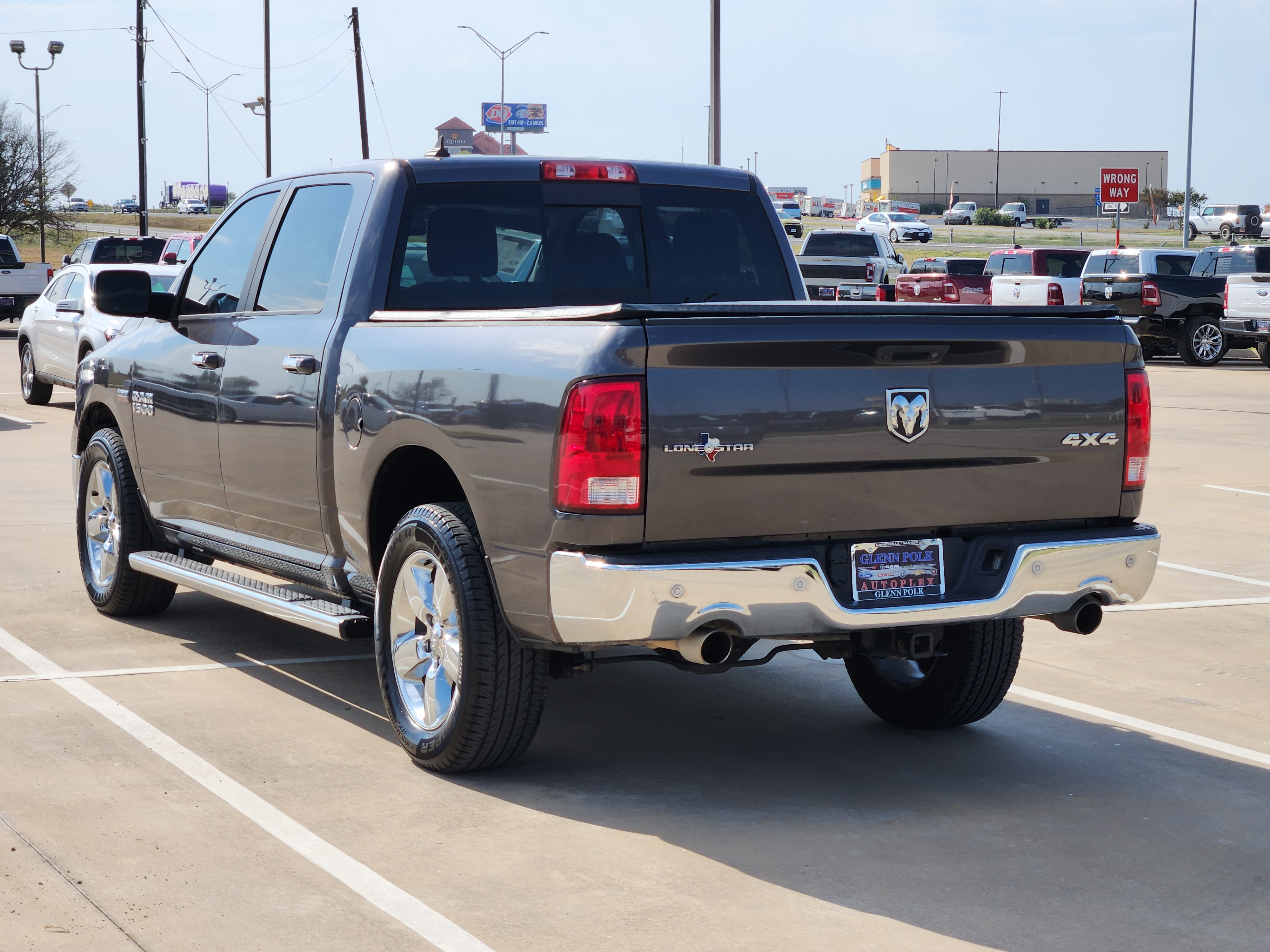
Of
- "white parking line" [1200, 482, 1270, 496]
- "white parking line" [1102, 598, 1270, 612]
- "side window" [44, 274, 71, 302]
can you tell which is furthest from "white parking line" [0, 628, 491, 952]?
"side window" [44, 274, 71, 302]

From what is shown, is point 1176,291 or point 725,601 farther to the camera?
point 1176,291

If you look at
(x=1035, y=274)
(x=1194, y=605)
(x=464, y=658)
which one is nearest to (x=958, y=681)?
(x=464, y=658)

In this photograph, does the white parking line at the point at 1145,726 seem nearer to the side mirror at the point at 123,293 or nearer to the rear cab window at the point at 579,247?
the rear cab window at the point at 579,247

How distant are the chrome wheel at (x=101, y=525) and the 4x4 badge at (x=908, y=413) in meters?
4.25

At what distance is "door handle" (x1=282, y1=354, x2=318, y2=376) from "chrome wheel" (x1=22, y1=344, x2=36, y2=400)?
15175mm

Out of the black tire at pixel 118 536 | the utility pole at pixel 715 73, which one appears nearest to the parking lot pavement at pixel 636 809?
the black tire at pixel 118 536

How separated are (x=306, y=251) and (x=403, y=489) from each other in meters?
1.25

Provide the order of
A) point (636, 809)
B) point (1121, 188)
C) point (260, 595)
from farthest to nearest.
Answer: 1. point (1121, 188)
2. point (260, 595)
3. point (636, 809)

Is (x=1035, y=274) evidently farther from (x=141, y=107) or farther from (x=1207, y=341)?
(x=141, y=107)

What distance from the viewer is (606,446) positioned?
4.43 meters

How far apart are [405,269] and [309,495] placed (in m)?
0.91

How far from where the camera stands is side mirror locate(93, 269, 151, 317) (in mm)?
6758

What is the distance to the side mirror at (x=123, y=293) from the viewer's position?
22.2ft

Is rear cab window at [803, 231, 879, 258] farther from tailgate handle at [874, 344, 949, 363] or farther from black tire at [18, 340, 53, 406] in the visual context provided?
tailgate handle at [874, 344, 949, 363]
